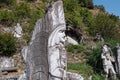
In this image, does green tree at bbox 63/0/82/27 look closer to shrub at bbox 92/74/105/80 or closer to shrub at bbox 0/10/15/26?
shrub at bbox 0/10/15/26

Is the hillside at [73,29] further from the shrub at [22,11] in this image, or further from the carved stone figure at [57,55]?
the carved stone figure at [57,55]

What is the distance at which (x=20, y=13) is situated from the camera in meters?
35.2

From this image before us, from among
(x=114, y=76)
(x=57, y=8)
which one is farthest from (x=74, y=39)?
(x=57, y=8)

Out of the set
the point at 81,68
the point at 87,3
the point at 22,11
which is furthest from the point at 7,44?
the point at 87,3

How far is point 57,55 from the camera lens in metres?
7.45

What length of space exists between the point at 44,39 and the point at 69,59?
16184mm

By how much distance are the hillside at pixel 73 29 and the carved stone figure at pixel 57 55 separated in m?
10.9

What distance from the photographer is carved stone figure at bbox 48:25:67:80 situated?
732 cm

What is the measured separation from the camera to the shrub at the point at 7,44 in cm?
2584

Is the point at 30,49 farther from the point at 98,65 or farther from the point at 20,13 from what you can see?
the point at 20,13

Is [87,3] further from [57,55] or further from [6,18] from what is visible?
[57,55]

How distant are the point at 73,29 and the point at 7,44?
8527 mm

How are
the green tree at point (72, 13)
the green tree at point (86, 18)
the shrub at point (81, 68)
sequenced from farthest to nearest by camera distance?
1. the green tree at point (86, 18)
2. the green tree at point (72, 13)
3. the shrub at point (81, 68)

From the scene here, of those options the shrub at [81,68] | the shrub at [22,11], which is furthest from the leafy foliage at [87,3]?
the shrub at [81,68]
